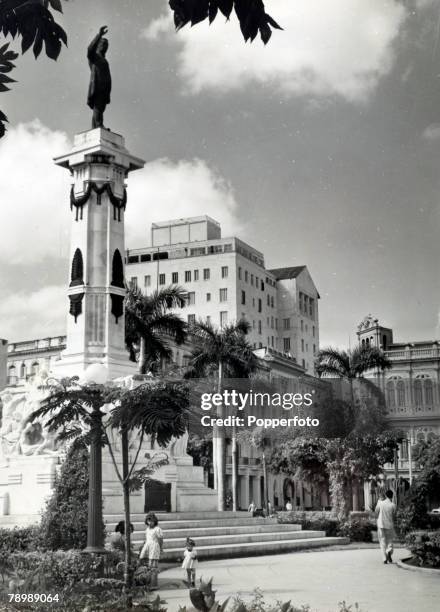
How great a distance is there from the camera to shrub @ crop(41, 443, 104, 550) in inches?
640

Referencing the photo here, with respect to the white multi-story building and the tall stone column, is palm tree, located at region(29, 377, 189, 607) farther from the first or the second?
the white multi-story building

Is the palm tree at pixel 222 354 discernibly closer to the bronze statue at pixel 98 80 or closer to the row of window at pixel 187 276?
the bronze statue at pixel 98 80

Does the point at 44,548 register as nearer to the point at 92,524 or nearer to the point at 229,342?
the point at 92,524

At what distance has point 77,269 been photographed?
87.9 ft

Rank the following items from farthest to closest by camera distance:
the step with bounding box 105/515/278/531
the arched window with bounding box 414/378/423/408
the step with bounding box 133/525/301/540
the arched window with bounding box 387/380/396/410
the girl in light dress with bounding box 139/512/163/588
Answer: the arched window with bounding box 414/378/423/408 < the arched window with bounding box 387/380/396/410 < the step with bounding box 105/515/278/531 < the step with bounding box 133/525/301/540 < the girl in light dress with bounding box 139/512/163/588

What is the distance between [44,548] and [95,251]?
487 inches

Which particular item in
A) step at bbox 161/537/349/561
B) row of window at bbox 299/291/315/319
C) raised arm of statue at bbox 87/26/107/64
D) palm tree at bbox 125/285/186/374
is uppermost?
raised arm of statue at bbox 87/26/107/64

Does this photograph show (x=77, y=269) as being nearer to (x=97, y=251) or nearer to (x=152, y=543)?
(x=97, y=251)

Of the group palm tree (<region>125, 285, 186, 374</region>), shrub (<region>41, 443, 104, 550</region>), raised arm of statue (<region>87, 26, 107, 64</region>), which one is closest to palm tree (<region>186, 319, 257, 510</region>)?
palm tree (<region>125, 285, 186, 374</region>)

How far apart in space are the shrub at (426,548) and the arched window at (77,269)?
1465 centimetres

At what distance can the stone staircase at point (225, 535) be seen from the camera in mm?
19391

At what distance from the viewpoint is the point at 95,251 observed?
26844mm

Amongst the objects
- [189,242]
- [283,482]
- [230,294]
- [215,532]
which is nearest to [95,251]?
[215,532]

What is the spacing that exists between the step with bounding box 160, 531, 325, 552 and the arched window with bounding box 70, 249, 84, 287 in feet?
30.0
